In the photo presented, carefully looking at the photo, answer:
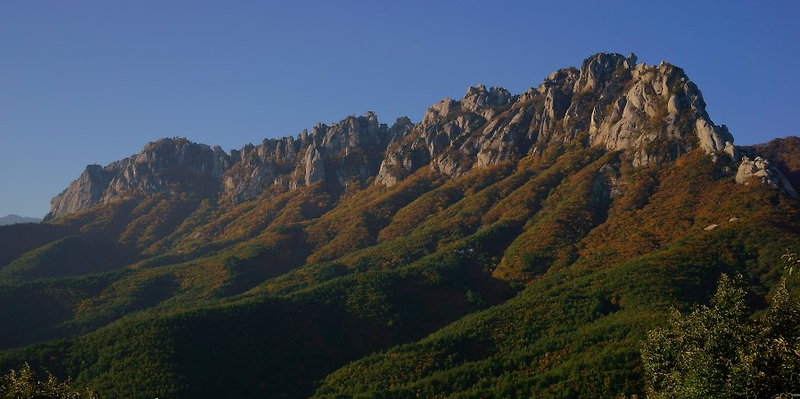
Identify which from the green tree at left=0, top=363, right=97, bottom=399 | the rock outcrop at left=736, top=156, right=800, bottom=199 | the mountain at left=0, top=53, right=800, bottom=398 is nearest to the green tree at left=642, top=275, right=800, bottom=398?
the mountain at left=0, top=53, right=800, bottom=398

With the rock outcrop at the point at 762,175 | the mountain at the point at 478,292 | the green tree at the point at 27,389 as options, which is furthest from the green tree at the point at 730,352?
the rock outcrop at the point at 762,175

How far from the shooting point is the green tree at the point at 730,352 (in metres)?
35.0

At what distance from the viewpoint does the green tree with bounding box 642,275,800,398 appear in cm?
3497

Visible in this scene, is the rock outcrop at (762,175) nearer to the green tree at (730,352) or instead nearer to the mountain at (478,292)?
the mountain at (478,292)

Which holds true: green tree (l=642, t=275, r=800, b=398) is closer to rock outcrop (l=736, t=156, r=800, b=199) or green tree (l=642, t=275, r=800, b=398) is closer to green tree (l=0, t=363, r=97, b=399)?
green tree (l=0, t=363, r=97, b=399)

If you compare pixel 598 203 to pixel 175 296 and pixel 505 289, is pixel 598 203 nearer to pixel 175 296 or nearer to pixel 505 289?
pixel 505 289

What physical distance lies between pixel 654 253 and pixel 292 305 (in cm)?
7921

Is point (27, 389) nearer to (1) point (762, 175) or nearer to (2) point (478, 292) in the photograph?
(2) point (478, 292)

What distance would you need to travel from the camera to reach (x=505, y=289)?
5295 inches

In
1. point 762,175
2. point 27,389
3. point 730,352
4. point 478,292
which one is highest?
point 762,175

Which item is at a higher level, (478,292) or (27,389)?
(478,292)

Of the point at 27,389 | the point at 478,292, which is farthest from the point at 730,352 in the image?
the point at 478,292

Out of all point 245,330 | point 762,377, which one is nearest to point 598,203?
point 245,330

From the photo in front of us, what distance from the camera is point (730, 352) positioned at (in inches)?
1570
